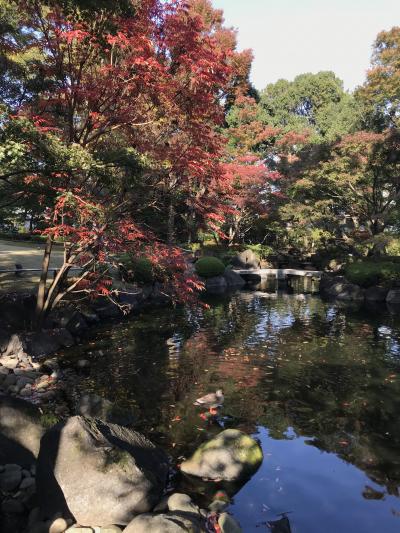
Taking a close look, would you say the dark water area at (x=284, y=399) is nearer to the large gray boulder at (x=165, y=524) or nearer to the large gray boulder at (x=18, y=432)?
the large gray boulder at (x=165, y=524)

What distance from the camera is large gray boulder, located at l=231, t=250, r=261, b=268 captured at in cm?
3444

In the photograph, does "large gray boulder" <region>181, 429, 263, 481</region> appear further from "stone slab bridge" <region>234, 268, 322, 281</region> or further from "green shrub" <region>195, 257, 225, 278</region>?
"stone slab bridge" <region>234, 268, 322, 281</region>

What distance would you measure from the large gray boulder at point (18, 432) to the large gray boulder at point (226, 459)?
2.40 m

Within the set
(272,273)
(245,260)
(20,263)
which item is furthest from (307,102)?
(20,263)

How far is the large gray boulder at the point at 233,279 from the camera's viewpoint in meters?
29.5

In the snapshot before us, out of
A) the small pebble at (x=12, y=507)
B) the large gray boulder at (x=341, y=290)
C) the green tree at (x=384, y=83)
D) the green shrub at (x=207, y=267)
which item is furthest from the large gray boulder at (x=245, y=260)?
the small pebble at (x=12, y=507)

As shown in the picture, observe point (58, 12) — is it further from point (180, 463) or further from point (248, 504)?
point (248, 504)

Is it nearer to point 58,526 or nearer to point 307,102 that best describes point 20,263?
point 58,526

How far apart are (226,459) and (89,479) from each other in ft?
7.63

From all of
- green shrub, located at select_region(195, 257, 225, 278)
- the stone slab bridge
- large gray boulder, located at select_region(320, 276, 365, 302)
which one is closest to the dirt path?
green shrub, located at select_region(195, 257, 225, 278)

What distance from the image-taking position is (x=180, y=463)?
6867 millimetres

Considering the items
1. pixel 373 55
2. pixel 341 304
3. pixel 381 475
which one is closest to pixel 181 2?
pixel 381 475

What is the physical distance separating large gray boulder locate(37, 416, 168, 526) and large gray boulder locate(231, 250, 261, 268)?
2899cm

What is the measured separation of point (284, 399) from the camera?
9.62 m
